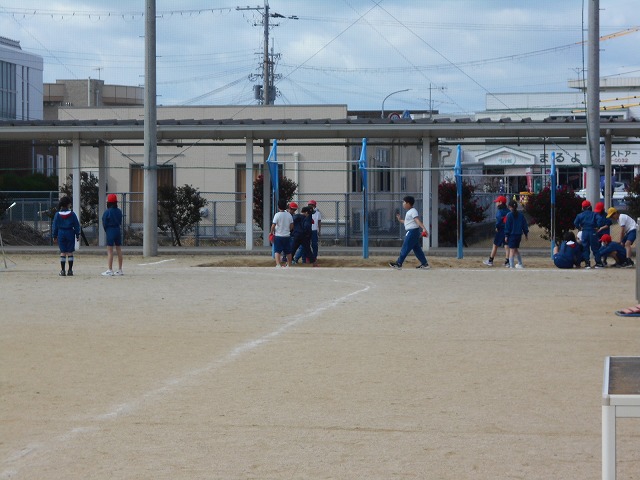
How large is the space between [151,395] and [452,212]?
25.0 metres

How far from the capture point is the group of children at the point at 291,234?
923 inches

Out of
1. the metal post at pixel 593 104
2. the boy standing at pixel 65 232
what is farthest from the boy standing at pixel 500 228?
the boy standing at pixel 65 232

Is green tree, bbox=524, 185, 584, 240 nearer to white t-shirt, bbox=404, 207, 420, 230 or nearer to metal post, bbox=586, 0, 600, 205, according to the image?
metal post, bbox=586, 0, 600, 205

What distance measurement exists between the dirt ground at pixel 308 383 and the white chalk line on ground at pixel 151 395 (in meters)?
0.02

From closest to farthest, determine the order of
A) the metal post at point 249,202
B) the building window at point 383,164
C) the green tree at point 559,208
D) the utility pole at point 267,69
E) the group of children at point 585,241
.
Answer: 1. the group of children at point 585,241
2. the metal post at point 249,202
3. the green tree at point 559,208
4. the building window at point 383,164
5. the utility pole at point 267,69

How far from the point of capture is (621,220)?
2431 cm

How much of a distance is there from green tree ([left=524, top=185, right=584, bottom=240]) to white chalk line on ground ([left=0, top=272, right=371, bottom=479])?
698 inches

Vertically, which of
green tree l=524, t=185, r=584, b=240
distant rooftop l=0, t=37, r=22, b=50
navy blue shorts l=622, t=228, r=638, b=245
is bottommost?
navy blue shorts l=622, t=228, r=638, b=245

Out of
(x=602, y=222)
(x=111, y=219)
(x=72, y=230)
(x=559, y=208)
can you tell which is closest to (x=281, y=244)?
(x=111, y=219)

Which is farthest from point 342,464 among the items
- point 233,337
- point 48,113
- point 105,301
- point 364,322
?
point 48,113

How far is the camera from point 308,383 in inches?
347

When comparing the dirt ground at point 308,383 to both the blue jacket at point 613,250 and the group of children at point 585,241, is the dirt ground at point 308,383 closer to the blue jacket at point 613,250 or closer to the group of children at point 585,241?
the group of children at point 585,241

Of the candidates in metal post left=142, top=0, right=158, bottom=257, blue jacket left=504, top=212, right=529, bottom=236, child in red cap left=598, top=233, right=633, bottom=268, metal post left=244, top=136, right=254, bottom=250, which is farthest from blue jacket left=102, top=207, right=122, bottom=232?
child in red cap left=598, top=233, right=633, bottom=268

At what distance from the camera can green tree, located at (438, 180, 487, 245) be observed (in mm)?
32375
